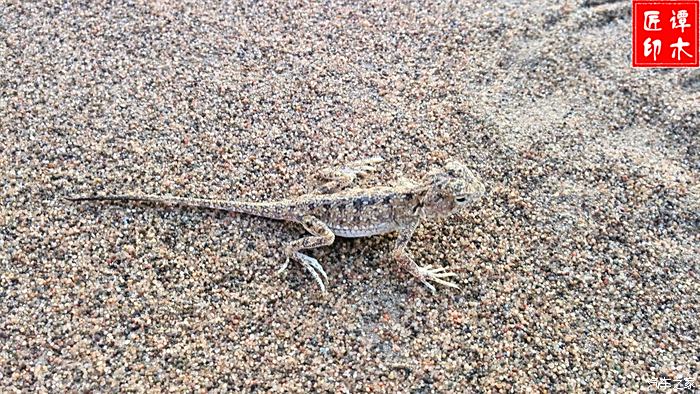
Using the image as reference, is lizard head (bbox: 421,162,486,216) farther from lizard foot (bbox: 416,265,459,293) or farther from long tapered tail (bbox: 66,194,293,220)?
long tapered tail (bbox: 66,194,293,220)

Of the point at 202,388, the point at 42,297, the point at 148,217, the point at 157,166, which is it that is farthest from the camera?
the point at 157,166

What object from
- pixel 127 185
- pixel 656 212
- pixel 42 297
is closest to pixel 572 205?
pixel 656 212

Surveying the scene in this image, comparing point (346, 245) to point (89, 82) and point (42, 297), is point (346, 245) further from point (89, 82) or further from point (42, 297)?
point (89, 82)

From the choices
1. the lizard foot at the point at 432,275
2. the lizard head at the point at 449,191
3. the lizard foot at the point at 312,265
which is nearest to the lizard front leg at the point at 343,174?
the lizard foot at the point at 312,265

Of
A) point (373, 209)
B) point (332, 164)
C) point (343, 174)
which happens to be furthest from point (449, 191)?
point (332, 164)

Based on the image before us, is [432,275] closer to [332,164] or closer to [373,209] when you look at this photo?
[373,209]

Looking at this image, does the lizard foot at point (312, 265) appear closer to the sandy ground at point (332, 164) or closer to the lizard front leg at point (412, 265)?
the sandy ground at point (332, 164)
